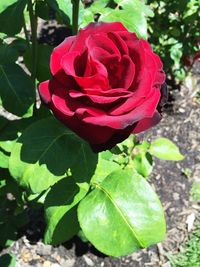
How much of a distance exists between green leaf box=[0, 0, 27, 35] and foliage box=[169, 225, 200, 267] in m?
1.44

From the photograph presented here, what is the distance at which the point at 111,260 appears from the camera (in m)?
2.10

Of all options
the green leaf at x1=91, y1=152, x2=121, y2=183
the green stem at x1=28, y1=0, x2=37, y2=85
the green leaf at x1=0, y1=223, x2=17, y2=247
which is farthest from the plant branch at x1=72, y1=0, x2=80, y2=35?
the green leaf at x1=0, y1=223, x2=17, y2=247

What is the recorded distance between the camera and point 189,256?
7.14 feet

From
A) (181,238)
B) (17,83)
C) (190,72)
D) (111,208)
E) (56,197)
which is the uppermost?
(17,83)

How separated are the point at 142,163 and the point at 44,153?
2.53 feet

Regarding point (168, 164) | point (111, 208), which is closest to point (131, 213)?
→ point (111, 208)

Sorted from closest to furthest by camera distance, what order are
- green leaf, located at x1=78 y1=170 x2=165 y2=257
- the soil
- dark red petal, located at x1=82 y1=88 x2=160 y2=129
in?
dark red petal, located at x1=82 y1=88 x2=160 y2=129 < green leaf, located at x1=78 y1=170 x2=165 y2=257 < the soil

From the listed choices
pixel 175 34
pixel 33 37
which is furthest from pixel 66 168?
pixel 175 34

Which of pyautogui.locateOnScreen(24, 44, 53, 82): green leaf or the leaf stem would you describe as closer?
the leaf stem

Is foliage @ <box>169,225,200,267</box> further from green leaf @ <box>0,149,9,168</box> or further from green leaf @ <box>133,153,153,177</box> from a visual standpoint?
green leaf @ <box>0,149,9,168</box>

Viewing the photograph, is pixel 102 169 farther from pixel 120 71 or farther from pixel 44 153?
pixel 120 71

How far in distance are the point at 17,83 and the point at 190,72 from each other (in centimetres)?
194

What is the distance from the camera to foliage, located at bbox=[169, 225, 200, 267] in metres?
2.15

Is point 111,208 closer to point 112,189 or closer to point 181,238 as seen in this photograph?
point 112,189
